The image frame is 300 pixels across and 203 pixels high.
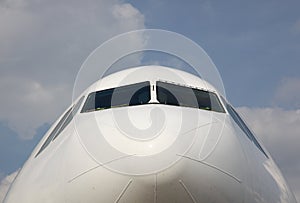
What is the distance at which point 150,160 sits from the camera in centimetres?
701

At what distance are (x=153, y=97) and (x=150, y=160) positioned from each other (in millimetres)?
1868

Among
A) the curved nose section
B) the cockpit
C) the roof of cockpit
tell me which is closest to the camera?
the curved nose section

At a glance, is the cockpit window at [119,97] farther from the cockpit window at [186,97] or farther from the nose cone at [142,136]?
the nose cone at [142,136]

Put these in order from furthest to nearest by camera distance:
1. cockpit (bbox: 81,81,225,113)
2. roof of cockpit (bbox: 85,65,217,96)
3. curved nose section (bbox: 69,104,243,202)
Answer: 1. roof of cockpit (bbox: 85,65,217,96)
2. cockpit (bbox: 81,81,225,113)
3. curved nose section (bbox: 69,104,243,202)

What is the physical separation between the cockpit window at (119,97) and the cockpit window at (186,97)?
252 mm

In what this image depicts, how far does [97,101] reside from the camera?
9.58 metres

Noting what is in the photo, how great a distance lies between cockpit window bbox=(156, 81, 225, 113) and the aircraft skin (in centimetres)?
15

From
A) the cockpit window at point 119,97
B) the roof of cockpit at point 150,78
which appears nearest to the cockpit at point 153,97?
the cockpit window at point 119,97

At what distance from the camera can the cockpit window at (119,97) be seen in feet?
28.8

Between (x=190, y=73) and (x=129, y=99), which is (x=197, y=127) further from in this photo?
(x=190, y=73)

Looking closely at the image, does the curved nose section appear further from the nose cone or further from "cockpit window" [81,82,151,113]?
"cockpit window" [81,82,151,113]

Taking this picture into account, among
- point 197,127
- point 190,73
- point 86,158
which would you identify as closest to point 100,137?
point 86,158

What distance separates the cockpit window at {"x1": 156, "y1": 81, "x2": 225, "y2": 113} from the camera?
344 inches

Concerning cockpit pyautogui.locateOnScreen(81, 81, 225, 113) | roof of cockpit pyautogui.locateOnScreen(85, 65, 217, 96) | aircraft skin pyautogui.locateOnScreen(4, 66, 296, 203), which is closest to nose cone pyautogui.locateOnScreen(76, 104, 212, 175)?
aircraft skin pyautogui.locateOnScreen(4, 66, 296, 203)
